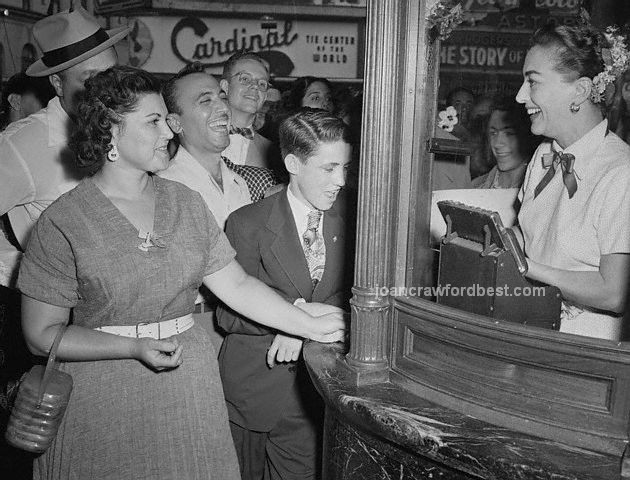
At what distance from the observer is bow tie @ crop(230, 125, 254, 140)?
3984mm

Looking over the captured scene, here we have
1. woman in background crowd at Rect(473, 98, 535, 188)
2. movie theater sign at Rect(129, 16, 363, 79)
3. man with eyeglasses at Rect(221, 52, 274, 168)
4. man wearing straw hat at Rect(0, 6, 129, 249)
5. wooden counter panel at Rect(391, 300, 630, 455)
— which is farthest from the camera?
movie theater sign at Rect(129, 16, 363, 79)

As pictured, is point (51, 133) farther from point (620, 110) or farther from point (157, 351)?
point (620, 110)

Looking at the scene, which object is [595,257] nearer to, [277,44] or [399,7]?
[399,7]

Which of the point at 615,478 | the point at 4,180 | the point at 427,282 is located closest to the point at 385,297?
the point at 427,282

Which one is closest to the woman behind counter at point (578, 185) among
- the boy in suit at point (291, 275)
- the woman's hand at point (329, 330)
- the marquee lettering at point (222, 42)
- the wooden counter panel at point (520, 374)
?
the wooden counter panel at point (520, 374)

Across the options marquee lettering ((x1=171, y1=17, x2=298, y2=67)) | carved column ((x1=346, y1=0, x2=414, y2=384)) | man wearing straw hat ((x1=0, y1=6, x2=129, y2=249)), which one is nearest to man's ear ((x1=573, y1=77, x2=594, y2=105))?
carved column ((x1=346, y1=0, x2=414, y2=384))

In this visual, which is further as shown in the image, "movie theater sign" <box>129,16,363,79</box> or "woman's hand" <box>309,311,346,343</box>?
"movie theater sign" <box>129,16,363,79</box>

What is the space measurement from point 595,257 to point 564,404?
350 millimetres

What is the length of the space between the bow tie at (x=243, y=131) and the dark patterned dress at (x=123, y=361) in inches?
75.0

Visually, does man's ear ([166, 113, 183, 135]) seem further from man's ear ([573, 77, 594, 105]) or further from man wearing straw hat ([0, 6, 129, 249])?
man's ear ([573, 77, 594, 105])

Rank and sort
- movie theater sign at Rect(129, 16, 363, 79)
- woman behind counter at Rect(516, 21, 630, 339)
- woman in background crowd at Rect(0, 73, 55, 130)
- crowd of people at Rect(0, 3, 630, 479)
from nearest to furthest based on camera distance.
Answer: woman behind counter at Rect(516, 21, 630, 339) < crowd of people at Rect(0, 3, 630, 479) < woman in background crowd at Rect(0, 73, 55, 130) < movie theater sign at Rect(129, 16, 363, 79)

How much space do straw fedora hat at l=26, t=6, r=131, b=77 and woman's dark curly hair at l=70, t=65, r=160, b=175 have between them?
3.03ft

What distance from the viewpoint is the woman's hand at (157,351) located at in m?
1.90

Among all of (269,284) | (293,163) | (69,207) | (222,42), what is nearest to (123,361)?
(69,207)
